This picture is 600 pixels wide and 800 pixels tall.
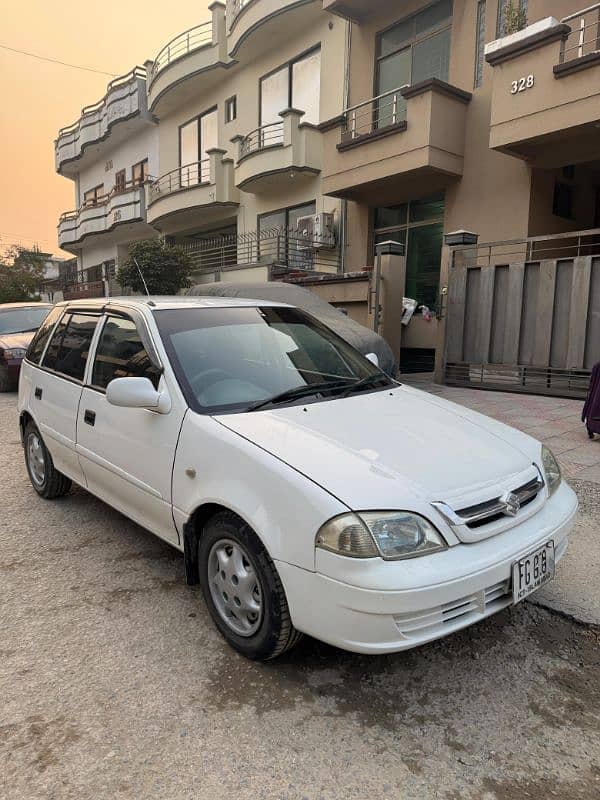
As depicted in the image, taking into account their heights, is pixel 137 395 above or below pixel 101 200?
below

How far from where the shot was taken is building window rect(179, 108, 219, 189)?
776 inches

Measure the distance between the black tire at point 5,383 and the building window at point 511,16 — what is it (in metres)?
11.1

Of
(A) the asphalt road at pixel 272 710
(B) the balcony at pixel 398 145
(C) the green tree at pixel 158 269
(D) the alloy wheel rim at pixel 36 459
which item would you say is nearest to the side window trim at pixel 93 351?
(D) the alloy wheel rim at pixel 36 459

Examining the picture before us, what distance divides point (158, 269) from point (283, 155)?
462 cm

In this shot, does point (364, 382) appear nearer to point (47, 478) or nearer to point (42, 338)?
point (47, 478)

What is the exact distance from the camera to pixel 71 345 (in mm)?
4172

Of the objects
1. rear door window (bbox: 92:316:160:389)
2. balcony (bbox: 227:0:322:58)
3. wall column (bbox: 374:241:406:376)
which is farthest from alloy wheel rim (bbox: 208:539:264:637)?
balcony (bbox: 227:0:322:58)

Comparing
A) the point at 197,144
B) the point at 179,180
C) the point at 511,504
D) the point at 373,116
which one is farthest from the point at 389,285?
the point at 197,144

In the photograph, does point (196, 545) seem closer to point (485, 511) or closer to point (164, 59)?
point (485, 511)

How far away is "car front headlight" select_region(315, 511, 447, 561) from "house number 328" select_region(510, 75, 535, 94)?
10.00 metres

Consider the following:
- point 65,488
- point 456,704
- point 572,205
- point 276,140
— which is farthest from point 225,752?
point 276,140

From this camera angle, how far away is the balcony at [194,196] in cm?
1806

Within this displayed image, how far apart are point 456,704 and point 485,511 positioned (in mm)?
786

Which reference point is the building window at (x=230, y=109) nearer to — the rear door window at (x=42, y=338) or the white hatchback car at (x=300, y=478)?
the rear door window at (x=42, y=338)
